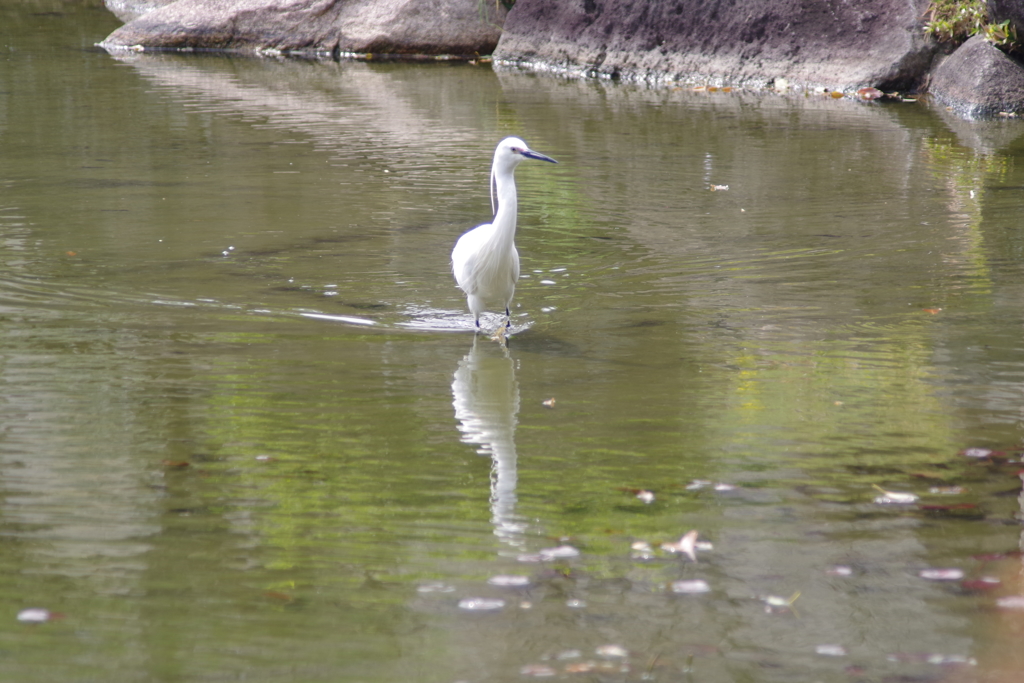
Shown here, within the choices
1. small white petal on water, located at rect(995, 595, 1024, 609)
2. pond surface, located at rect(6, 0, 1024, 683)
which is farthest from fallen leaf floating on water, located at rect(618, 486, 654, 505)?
small white petal on water, located at rect(995, 595, 1024, 609)

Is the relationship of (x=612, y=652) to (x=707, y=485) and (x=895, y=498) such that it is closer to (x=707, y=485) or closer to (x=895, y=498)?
(x=707, y=485)

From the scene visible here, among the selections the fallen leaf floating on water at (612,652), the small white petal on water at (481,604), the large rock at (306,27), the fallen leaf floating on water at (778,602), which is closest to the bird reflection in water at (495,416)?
the small white petal on water at (481,604)

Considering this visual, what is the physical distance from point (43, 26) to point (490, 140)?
12353 millimetres

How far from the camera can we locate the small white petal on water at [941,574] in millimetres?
3182

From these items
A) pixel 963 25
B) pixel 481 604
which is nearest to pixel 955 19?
pixel 963 25

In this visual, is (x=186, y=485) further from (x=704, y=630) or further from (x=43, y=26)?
(x=43, y=26)

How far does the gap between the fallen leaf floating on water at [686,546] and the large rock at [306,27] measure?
47.0 ft

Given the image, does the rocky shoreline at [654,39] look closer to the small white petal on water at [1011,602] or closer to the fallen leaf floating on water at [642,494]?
the fallen leaf floating on water at [642,494]

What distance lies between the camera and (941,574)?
3203 mm

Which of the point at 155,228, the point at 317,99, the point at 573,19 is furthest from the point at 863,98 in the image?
the point at 155,228

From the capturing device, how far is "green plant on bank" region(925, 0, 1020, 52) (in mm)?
12188

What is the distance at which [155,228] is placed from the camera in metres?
7.40

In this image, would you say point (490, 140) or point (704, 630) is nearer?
point (704, 630)

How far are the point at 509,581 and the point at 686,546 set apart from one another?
587 millimetres
